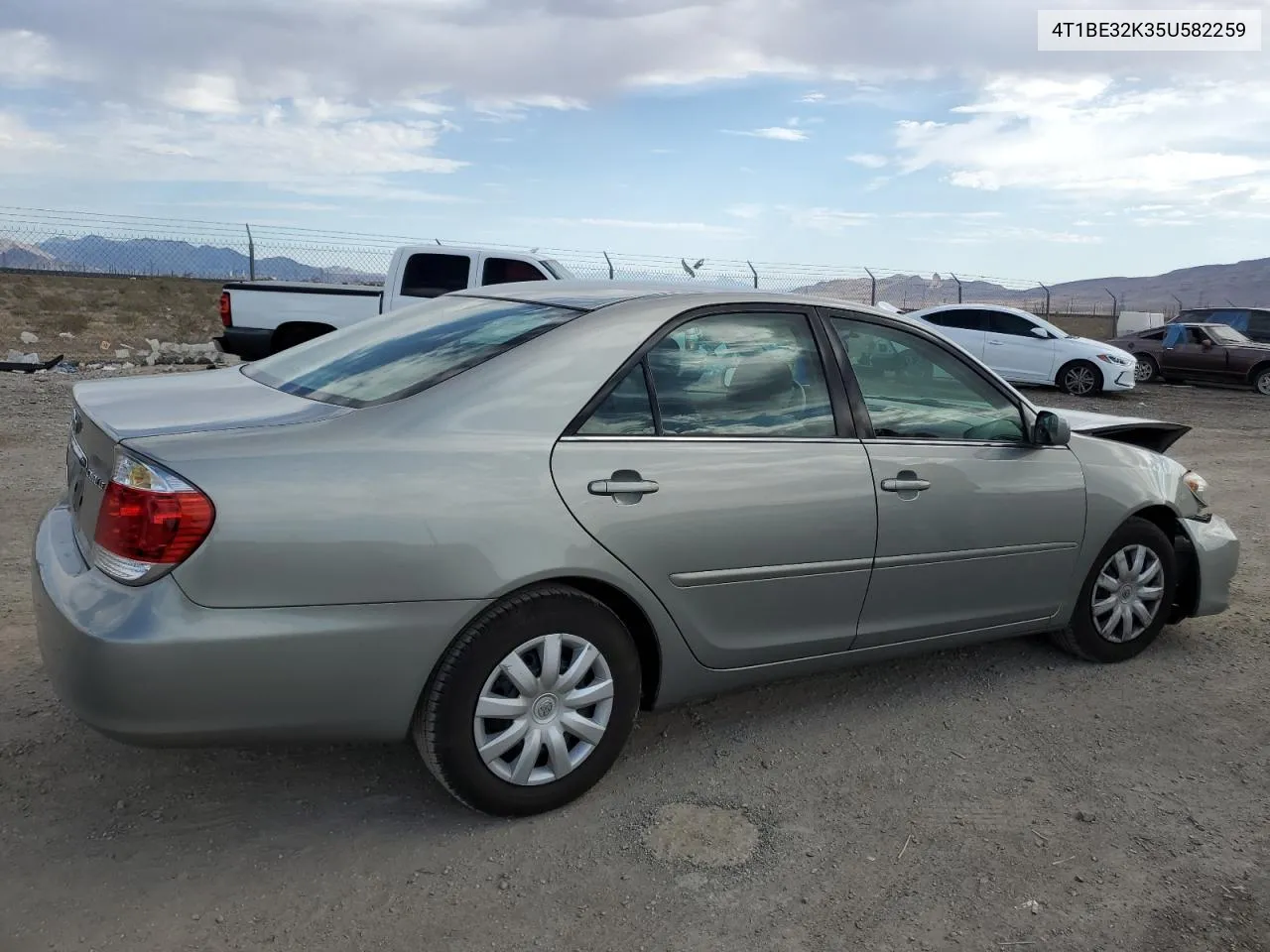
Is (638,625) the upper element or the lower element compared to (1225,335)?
lower

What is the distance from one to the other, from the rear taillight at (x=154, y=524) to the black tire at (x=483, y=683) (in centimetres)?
73

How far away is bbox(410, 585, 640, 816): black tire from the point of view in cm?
287

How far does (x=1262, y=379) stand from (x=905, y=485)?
20.1 m

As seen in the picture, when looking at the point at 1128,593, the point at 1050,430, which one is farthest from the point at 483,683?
the point at 1128,593

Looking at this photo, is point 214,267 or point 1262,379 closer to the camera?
point 1262,379

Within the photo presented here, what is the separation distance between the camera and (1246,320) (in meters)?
22.7

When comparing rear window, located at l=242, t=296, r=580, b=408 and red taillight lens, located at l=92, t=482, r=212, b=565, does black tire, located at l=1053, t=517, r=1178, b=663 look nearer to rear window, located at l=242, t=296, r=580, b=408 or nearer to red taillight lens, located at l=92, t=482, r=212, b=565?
rear window, located at l=242, t=296, r=580, b=408

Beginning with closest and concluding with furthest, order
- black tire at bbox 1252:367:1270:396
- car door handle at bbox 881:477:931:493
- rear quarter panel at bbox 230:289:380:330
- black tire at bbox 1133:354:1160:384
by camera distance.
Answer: car door handle at bbox 881:477:931:493
rear quarter panel at bbox 230:289:380:330
black tire at bbox 1252:367:1270:396
black tire at bbox 1133:354:1160:384

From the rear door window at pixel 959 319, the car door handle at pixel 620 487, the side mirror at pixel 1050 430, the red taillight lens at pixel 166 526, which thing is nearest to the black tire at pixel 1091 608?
the side mirror at pixel 1050 430

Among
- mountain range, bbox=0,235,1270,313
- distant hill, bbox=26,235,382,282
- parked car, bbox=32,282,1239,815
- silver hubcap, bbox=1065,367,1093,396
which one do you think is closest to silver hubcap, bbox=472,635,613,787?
parked car, bbox=32,282,1239,815

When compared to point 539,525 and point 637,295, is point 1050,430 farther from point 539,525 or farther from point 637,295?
point 539,525

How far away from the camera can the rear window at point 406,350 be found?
3139mm

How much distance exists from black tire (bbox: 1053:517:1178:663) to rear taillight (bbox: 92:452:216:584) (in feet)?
11.2

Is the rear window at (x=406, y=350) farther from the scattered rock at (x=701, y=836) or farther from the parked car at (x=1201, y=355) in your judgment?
the parked car at (x=1201, y=355)
